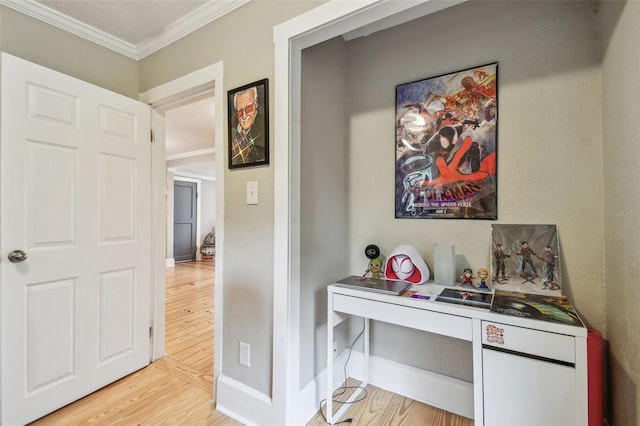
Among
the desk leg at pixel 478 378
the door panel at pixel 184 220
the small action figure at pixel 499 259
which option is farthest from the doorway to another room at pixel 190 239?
the small action figure at pixel 499 259

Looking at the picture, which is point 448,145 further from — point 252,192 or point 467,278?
point 252,192

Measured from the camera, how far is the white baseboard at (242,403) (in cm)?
146

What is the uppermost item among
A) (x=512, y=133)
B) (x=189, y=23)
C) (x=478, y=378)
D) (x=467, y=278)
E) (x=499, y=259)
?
(x=189, y=23)

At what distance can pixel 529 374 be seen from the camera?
1040 millimetres

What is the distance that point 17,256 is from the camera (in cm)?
143

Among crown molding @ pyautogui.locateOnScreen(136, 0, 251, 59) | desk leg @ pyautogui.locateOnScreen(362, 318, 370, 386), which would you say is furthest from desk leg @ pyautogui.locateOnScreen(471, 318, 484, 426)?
crown molding @ pyautogui.locateOnScreen(136, 0, 251, 59)

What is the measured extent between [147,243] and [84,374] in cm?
84

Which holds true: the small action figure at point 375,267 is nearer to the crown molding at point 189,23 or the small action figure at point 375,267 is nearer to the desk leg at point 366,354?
the desk leg at point 366,354

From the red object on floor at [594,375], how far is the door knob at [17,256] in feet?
8.08

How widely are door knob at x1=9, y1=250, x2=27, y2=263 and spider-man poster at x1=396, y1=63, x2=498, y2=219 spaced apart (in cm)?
203

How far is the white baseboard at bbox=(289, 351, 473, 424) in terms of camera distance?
153 cm

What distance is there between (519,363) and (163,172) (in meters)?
2.39

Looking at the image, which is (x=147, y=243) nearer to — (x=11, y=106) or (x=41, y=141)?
(x=41, y=141)

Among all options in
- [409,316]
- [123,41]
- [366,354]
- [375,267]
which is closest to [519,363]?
[409,316]
